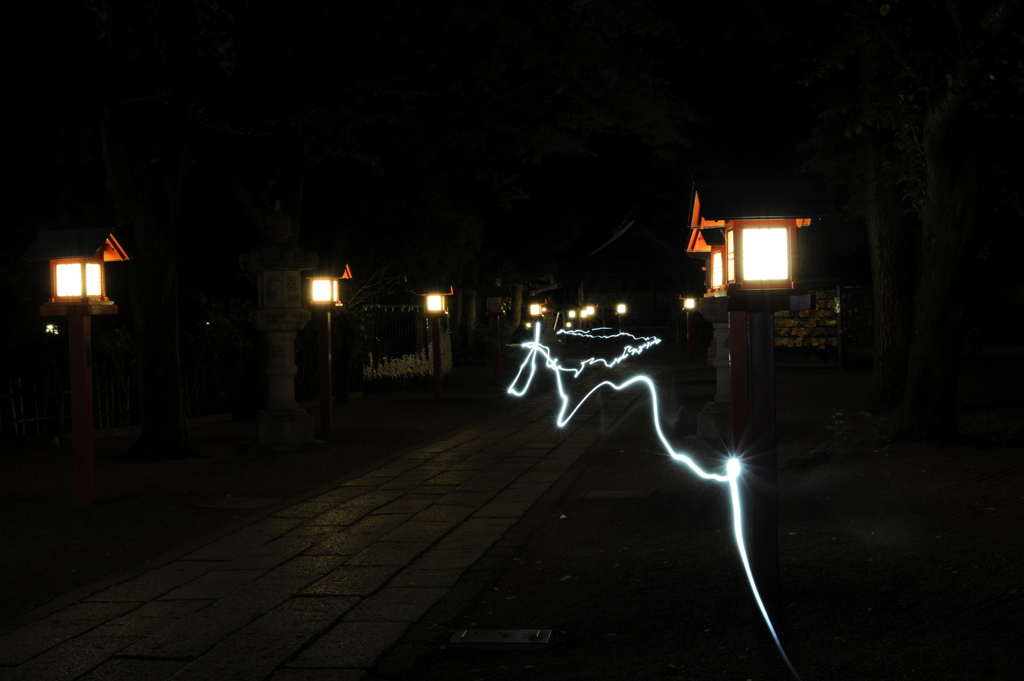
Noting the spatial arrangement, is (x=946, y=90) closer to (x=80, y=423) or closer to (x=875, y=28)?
(x=875, y=28)

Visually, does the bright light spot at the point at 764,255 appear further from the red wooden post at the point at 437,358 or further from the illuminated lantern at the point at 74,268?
the red wooden post at the point at 437,358

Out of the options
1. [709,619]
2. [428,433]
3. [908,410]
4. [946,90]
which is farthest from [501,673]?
[428,433]

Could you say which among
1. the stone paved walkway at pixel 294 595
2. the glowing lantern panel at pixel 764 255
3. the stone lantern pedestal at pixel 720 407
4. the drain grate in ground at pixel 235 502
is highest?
the glowing lantern panel at pixel 764 255

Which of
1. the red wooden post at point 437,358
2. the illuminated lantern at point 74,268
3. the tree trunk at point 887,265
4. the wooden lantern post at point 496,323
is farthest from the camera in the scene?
the wooden lantern post at point 496,323

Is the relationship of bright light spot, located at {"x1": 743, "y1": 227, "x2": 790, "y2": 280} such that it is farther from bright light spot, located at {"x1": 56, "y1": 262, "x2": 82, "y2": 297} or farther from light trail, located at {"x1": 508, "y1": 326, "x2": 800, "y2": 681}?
bright light spot, located at {"x1": 56, "y1": 262, "x2": 82, "y2": 297}

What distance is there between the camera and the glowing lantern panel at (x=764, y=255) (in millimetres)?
6031

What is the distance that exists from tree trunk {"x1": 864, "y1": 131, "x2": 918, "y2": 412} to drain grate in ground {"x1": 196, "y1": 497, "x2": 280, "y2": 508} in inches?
346

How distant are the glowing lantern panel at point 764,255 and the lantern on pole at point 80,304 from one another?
19.4 feet

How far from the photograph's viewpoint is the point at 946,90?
364 inches

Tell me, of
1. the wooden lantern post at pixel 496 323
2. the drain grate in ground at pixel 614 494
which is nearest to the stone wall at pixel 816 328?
the wooden lantern post at pixel 496 323

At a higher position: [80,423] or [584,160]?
[584,160]

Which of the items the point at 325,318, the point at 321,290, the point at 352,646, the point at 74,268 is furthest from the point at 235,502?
the point at 321,290

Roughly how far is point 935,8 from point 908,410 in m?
4.28

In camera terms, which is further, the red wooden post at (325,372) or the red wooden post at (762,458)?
the red wooden post at (325,372)
